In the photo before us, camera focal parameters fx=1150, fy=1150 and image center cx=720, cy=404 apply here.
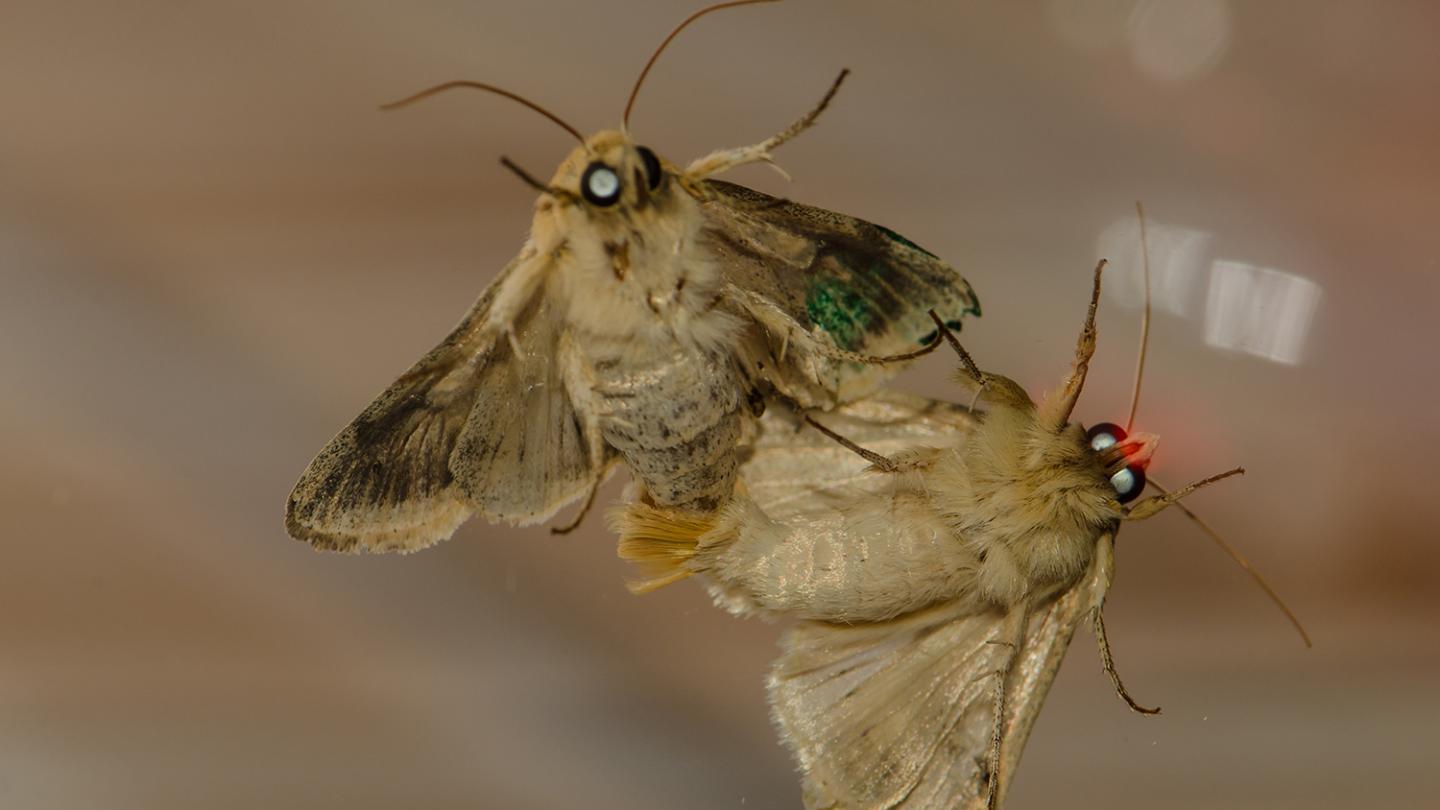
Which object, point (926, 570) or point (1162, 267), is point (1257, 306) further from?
point (926, 570)

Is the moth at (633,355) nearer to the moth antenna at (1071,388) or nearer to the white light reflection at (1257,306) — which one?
the moth antenna at (1071,388)

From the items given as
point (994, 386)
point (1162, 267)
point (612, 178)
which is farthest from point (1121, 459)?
point (1162, 267)

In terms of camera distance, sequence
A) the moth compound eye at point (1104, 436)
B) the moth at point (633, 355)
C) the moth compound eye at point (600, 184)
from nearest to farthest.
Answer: the moth compound eye at point (600, 184) → the moth at point (633, 355) → the moth compound eye at point (1104, 436)

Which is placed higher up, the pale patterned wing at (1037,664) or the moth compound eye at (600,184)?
the moth compound eye at (600,184)

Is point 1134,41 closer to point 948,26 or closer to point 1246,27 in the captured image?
point 1246,27

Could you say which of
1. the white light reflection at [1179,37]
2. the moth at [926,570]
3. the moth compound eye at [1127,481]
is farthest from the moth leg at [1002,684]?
the white light reflection at [1179,37]

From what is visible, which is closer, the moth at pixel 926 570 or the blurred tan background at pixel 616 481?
the moth at pixel 926 570

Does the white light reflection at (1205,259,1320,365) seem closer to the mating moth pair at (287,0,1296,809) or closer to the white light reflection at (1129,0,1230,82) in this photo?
the white light reflection at (1129,0,1230,82)
